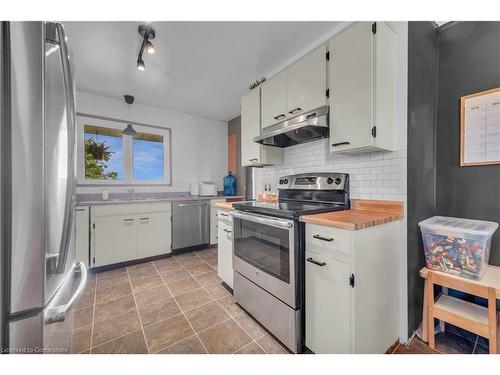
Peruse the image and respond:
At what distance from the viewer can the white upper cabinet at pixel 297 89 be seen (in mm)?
1737

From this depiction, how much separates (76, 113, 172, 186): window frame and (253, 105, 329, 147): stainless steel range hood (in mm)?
2357

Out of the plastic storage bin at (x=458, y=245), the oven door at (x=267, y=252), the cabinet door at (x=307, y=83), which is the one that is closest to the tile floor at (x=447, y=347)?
the plastic storage bin at (x=458, y=245)

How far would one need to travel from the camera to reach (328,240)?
1247mm

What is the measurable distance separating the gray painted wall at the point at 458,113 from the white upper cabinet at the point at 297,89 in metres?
1.01

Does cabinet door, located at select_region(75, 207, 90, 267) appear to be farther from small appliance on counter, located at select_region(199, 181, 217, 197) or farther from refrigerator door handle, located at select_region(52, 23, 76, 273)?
refrigerator door handle, located at select_region(52, 23, 76, 273)

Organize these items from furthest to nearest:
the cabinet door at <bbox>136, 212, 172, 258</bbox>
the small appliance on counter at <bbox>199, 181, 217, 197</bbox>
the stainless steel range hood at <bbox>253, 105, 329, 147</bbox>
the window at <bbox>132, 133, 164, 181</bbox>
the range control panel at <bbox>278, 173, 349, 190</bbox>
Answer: the small appliance on counter at <bbox>199, 181, 217, 197</bbox> → the window at <bbox>132, 133, 164, 181</bbox> → the cabinet door at <bbox>136, 212, 172, 258</bbox> → the range control panel at <bbox>278, 173, 349, 190</bbox> → the stainless steel range hood at <bbox>253, 105, 329, 147</bbox>

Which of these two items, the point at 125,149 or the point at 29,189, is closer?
the point at 29,189

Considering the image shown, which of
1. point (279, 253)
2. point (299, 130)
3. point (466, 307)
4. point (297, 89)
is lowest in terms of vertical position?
point (466, 307)

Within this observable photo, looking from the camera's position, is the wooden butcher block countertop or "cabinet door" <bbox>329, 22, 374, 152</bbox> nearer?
the wooden butcher block countertop

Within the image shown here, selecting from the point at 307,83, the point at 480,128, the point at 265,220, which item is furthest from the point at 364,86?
the point at 265,220

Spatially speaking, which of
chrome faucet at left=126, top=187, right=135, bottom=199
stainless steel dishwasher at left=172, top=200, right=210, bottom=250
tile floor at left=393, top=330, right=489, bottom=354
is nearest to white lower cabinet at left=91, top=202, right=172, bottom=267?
stainless steel dishwasher at left=172, top=200, right=210, bottom=250

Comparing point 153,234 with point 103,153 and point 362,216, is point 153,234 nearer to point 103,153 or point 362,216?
point 103,153

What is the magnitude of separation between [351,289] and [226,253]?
138 centimetres

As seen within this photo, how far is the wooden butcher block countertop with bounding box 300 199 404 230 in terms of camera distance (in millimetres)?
1190
